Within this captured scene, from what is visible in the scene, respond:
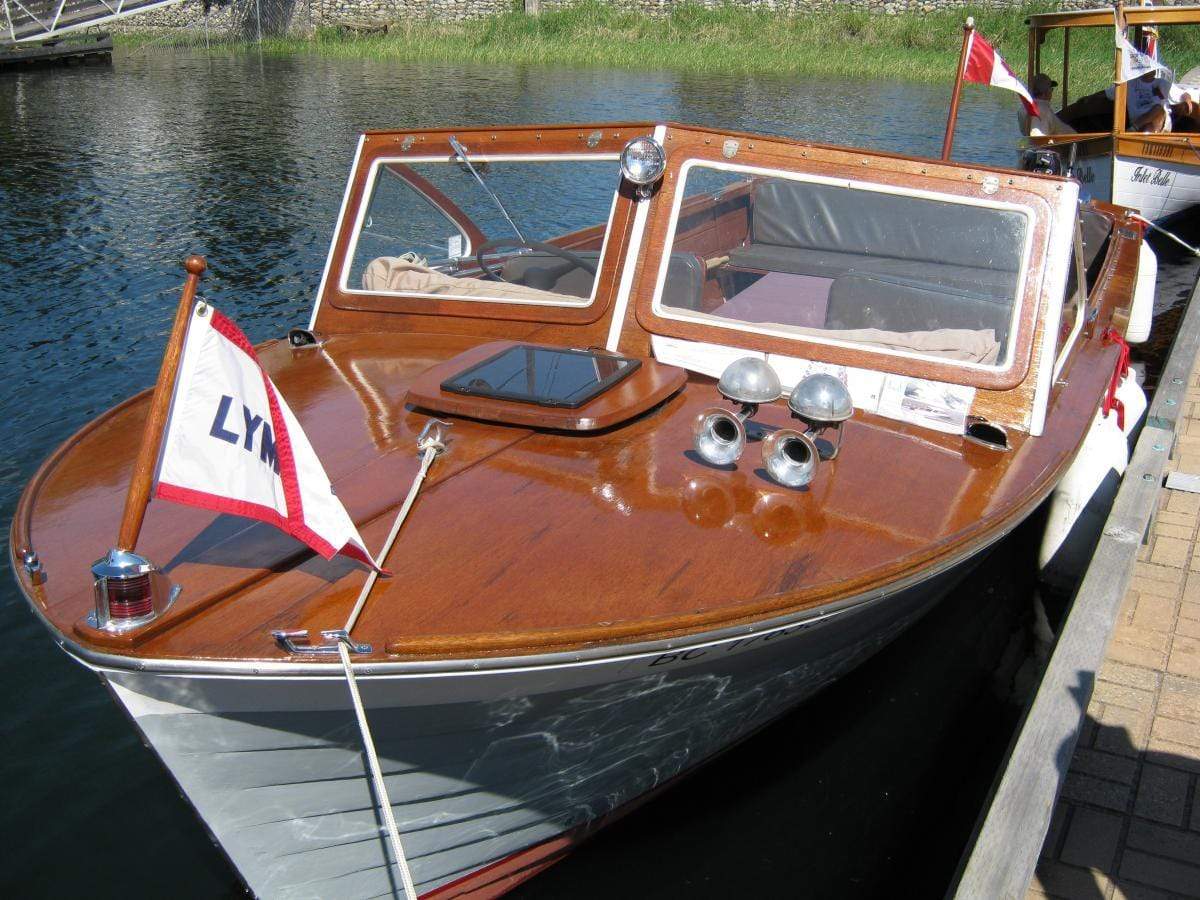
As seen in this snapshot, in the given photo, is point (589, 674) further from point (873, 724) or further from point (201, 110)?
point (201, 110)

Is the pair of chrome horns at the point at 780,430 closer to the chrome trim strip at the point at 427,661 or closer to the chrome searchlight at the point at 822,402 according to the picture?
the chrome searchlight at the point at 822,402

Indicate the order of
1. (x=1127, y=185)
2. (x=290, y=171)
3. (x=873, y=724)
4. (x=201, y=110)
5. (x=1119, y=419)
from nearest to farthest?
(x=873, y=724)
(x=1119, y=419)
(x=1127, y=185)
(x=290, y=171)
(x=201, y=110)

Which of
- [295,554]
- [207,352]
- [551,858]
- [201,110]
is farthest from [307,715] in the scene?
[201,110]

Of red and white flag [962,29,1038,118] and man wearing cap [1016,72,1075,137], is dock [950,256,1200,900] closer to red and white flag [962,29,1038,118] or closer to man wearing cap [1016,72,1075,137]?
red and white flag [962,29,1038,118]

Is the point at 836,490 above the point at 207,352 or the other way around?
the other way around

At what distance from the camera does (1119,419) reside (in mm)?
5500

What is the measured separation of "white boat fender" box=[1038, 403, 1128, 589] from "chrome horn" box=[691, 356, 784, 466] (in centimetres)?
222

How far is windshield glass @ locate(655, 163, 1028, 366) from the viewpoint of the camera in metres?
4.09

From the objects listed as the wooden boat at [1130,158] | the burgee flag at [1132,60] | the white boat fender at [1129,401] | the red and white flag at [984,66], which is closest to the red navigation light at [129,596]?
the white boat fender at [1129,401]

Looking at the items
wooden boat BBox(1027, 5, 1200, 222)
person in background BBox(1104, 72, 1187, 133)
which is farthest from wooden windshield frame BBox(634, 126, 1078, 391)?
person in background BBox(1104, 72, 1187, 133)

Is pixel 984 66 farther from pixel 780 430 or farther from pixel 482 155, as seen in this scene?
pixel 780 430

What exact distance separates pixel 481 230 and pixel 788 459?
2.23 m

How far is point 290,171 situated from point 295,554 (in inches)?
496

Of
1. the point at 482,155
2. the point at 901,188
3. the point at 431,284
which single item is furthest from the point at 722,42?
the point at 901,188
